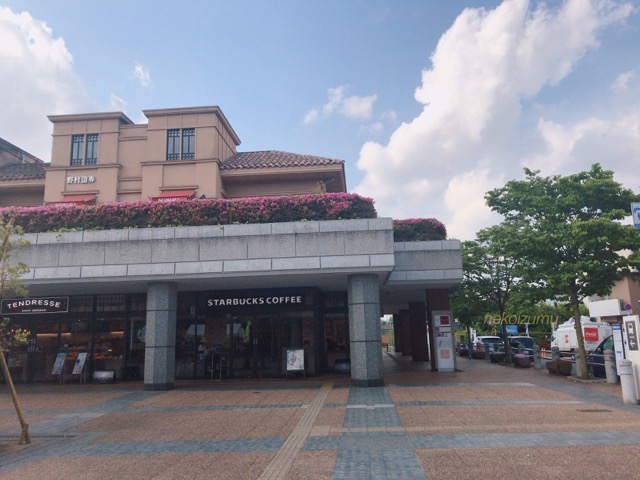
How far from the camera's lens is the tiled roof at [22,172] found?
2500 cm

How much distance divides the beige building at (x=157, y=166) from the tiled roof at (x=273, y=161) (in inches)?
1.9

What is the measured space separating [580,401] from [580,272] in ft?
20.8

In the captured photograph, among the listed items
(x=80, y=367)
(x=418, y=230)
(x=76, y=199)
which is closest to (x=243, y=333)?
(x=80, y=367)

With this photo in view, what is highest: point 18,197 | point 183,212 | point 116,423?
point 18,197

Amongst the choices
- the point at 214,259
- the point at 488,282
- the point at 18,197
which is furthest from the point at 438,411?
the point at 18,197

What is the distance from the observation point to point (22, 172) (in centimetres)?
2684

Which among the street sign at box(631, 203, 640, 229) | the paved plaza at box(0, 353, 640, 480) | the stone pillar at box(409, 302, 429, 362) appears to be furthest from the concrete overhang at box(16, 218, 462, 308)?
the stone pillar at box(409, 302, 429, 362)

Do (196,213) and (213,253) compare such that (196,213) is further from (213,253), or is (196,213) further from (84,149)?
(84,149)

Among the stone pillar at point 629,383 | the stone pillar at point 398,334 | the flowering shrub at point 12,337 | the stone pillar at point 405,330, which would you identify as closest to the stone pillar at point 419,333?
the stone pillar at point 405,330

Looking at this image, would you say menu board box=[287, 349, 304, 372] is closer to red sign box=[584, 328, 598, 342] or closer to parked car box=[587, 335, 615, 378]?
parked car box=[587, 335, 615, 378]

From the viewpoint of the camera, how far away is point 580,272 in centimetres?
1781

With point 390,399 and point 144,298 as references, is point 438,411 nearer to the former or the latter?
point 390,399

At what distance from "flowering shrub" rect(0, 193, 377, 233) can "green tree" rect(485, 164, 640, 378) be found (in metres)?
6.85

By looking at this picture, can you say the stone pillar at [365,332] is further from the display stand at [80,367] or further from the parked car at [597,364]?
the display stand at [80,367]
